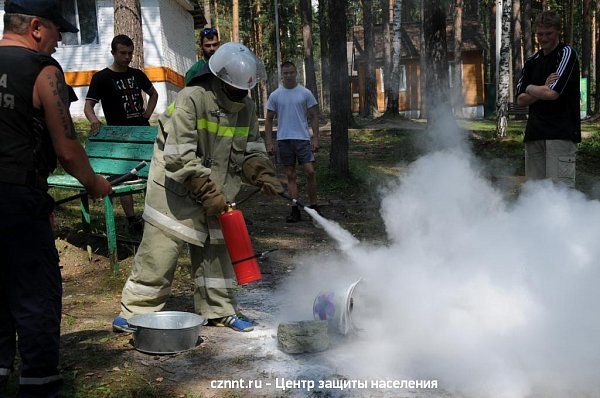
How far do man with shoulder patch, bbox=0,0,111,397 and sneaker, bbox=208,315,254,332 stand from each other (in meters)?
1.59

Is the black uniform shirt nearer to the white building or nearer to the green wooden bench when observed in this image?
the green wooden bench

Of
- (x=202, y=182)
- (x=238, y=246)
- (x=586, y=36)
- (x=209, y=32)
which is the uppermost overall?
(x=586, y=36)

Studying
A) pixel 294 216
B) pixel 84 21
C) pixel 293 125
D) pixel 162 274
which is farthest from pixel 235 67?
pixel 84 21

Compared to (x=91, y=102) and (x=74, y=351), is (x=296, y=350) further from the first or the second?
(x=91, y=102)

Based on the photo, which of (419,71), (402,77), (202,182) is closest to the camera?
(202,182)

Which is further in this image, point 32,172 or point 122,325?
point 122,325

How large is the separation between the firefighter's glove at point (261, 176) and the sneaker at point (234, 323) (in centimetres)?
98

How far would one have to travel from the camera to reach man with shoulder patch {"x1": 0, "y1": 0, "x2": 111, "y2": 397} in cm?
288

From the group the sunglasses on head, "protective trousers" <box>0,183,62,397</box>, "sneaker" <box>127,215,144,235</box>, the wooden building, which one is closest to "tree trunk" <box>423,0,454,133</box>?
the sunglasses on head

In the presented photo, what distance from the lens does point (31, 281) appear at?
298cm

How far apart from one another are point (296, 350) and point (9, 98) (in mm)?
2306

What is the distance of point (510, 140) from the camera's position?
47.7ft

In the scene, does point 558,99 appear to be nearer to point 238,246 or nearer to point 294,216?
point 238,246

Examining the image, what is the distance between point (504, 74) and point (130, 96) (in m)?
11.7
